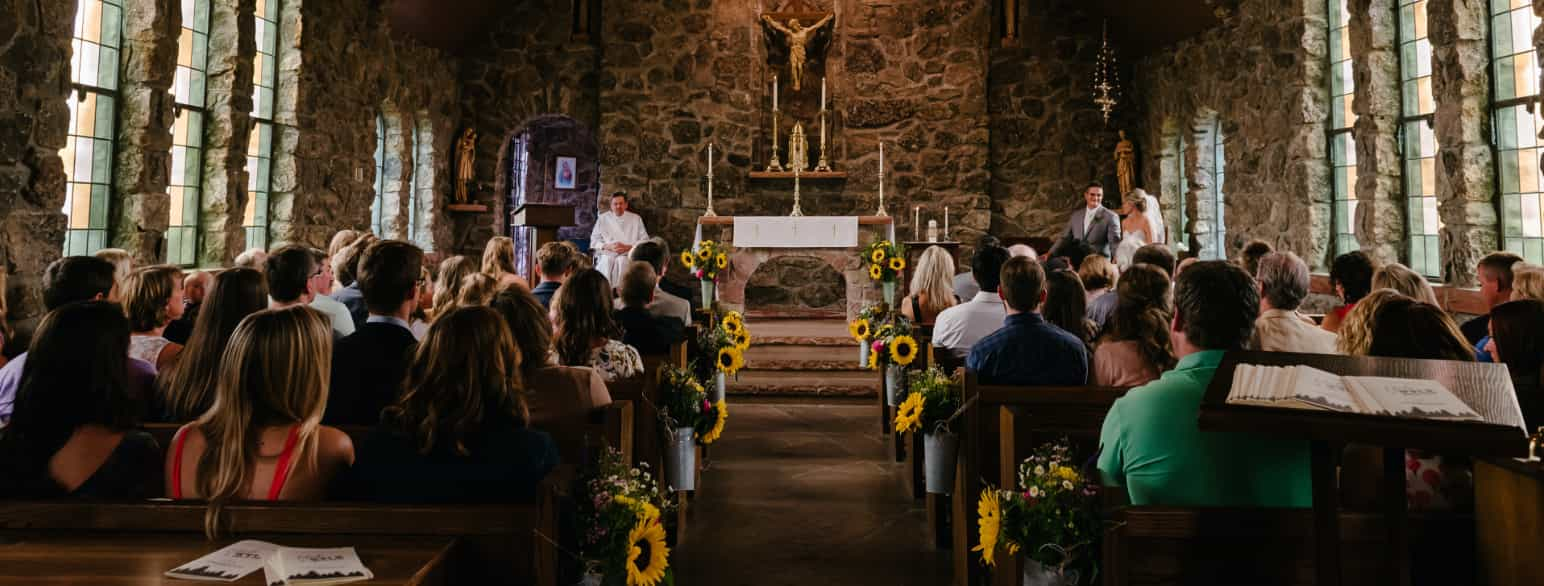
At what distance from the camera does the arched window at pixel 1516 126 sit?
20.7 ft

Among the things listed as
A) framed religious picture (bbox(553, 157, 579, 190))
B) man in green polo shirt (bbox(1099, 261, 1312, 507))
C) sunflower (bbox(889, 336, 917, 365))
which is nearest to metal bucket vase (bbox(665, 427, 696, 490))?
sunflower (bbox(889, 336, 917, 365))

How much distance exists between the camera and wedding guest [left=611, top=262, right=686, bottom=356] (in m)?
4.70

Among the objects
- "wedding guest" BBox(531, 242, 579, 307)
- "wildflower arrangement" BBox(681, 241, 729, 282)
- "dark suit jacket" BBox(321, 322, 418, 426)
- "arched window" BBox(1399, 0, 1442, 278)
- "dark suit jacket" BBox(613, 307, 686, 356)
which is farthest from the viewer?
"wildflower arrangement" BBox(681, 241, 729, 282)

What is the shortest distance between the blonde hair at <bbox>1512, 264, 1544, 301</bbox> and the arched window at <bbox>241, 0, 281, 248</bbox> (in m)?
8.85

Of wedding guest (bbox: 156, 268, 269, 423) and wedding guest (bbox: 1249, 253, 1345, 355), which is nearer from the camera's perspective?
wedding guest (bbox: 156, 268, 269, 423)

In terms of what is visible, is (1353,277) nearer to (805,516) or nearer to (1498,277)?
(1498,277)

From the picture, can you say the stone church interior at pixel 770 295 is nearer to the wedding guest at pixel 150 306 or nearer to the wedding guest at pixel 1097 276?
the wedding guest at pixel 150 306

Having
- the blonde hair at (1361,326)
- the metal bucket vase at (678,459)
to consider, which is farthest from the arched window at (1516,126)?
the metal bucket vase at (678,459)

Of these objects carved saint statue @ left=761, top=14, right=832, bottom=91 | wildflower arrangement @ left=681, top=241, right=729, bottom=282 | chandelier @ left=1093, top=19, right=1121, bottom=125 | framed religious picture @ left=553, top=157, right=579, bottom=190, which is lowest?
wildflower arrangement @ left=681, top=241, right=729, bottom=282

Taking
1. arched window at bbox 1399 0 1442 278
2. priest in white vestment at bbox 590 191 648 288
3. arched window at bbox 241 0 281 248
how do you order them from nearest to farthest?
arched window at bbox 1399 0 1442 278 → arched window at bbox 241 0 281 248 → priest in white vestment at bbox 590 191 648 288

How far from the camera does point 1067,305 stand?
13.0 feet

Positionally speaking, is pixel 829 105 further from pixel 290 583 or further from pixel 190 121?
pixel 290 583

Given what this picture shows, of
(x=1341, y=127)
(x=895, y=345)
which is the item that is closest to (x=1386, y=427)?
(x=895, y=345)

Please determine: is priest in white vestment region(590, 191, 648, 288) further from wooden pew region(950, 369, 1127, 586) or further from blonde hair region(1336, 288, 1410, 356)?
blonde hair region(1336, 288, 1410, 356)
